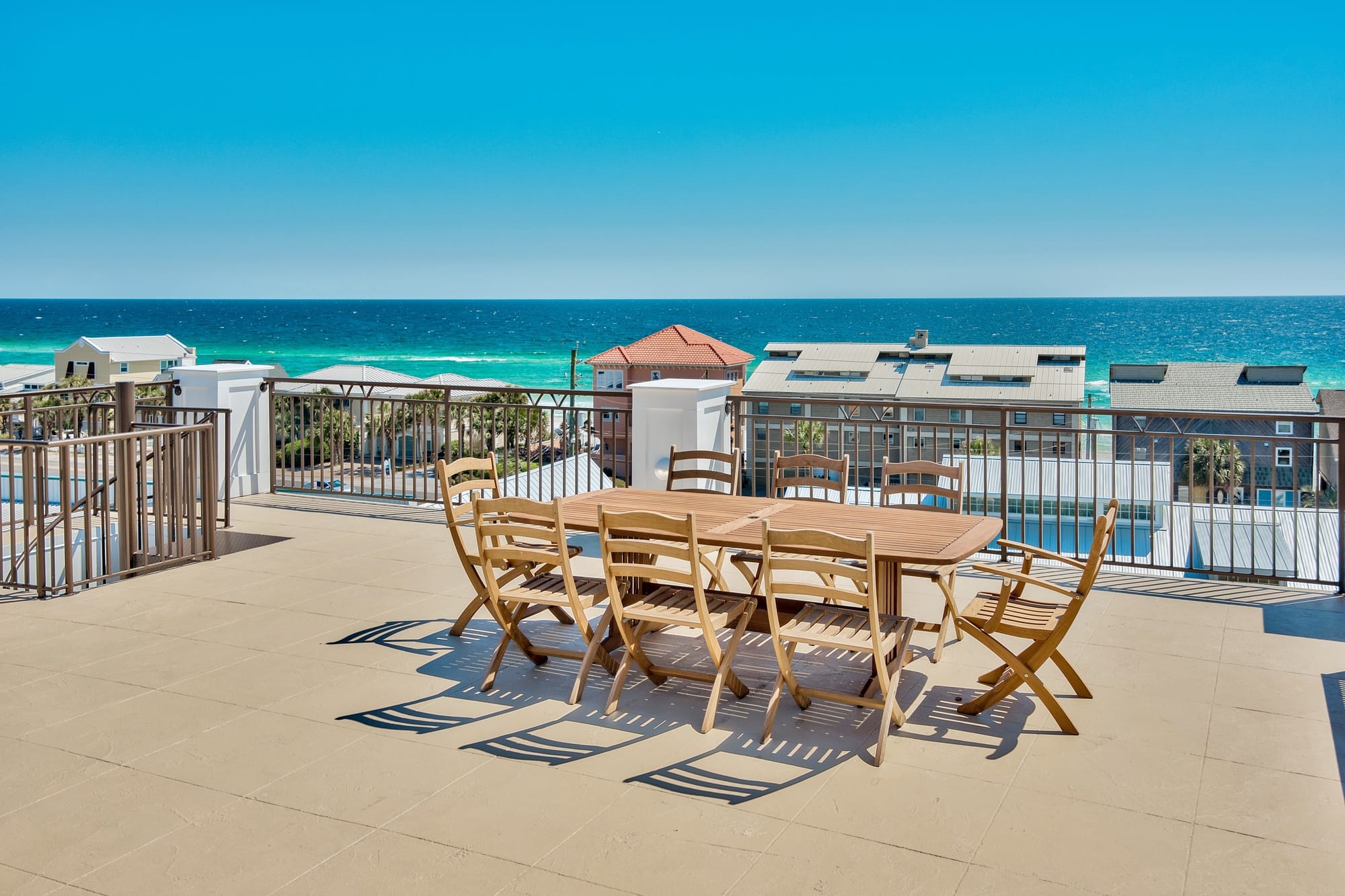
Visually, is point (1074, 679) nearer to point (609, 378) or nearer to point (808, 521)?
point (808, 521)

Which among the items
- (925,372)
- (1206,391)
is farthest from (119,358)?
(1206,391)

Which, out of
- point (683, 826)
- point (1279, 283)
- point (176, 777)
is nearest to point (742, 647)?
point (683, 826)

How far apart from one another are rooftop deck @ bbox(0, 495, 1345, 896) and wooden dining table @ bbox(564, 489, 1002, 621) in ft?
2.18

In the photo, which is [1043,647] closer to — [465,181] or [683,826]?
[683,826]

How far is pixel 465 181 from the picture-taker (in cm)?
7175

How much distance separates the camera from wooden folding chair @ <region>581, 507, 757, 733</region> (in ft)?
12.8

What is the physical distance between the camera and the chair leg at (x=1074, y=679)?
4.13 m

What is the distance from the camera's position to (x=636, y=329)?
82312 mm

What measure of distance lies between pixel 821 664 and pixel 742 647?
0.43 metres

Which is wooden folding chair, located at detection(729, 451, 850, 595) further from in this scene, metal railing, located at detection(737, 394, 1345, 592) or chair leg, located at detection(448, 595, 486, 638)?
chair leg, located at detection(448, 595, 486, 638)

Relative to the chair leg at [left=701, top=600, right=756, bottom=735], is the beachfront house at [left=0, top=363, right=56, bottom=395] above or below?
above

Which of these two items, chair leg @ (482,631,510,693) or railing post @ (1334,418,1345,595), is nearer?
chair leg @ (482,631,510,693)

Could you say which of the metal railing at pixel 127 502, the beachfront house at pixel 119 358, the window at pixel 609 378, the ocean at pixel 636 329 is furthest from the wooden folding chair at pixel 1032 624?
the beachfront house at pixel 119 358

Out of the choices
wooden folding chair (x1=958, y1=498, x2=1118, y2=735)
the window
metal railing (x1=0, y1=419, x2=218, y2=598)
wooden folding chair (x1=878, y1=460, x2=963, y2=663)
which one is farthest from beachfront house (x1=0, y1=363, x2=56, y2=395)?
wooden folding chair (x1=958, y1=498, x2=1118, y2=735)
